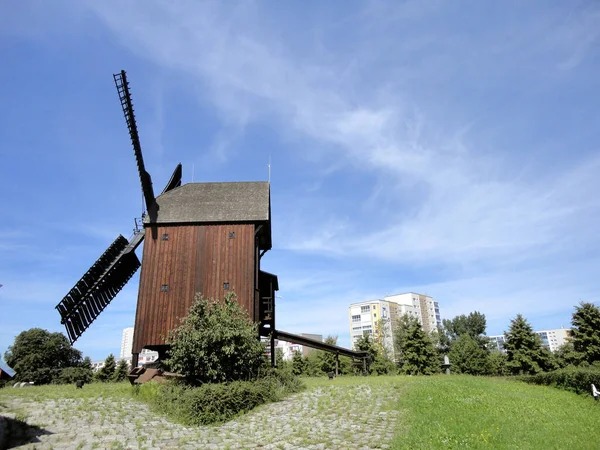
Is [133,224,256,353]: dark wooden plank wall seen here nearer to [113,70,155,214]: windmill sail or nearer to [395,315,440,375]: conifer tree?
[113,70,155,214]: windmill sail

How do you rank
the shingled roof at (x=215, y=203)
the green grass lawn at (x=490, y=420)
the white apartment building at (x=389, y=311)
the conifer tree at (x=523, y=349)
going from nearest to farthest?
the green grass lawn at (x=490, y=420)
the shingled roof at (x=215, y=203)
the conifer tree at (x=523, y=349)
the white apartment building at (x=389, y=311)

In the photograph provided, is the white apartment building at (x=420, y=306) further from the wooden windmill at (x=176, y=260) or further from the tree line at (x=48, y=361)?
the wooden windmill at (x=176, y=260)

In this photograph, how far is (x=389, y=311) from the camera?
321ft

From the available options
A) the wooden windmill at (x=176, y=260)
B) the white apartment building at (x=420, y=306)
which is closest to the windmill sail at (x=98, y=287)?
the wooden windmill at (x=176, y=260)

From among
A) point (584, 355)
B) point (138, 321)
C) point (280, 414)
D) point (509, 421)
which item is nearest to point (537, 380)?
point (584, 355)

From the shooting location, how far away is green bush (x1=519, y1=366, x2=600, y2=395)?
60.1 ft

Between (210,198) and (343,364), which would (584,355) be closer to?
(343,364)

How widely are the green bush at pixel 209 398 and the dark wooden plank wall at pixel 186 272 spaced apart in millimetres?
5721

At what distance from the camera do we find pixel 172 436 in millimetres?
11562

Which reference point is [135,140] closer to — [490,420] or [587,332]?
[490,420]

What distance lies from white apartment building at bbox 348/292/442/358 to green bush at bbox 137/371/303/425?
69.5 metres

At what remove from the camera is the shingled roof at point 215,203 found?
24.9 meters

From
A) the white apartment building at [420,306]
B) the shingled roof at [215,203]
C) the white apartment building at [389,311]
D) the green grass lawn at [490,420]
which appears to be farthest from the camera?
the white apartment building at [420,306]

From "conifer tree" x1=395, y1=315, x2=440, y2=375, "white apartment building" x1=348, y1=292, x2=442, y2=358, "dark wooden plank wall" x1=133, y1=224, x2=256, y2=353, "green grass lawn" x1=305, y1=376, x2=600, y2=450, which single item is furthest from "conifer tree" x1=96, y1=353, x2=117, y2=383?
"white apartment building" x1=348, y1=292, x2=442, y2=358
